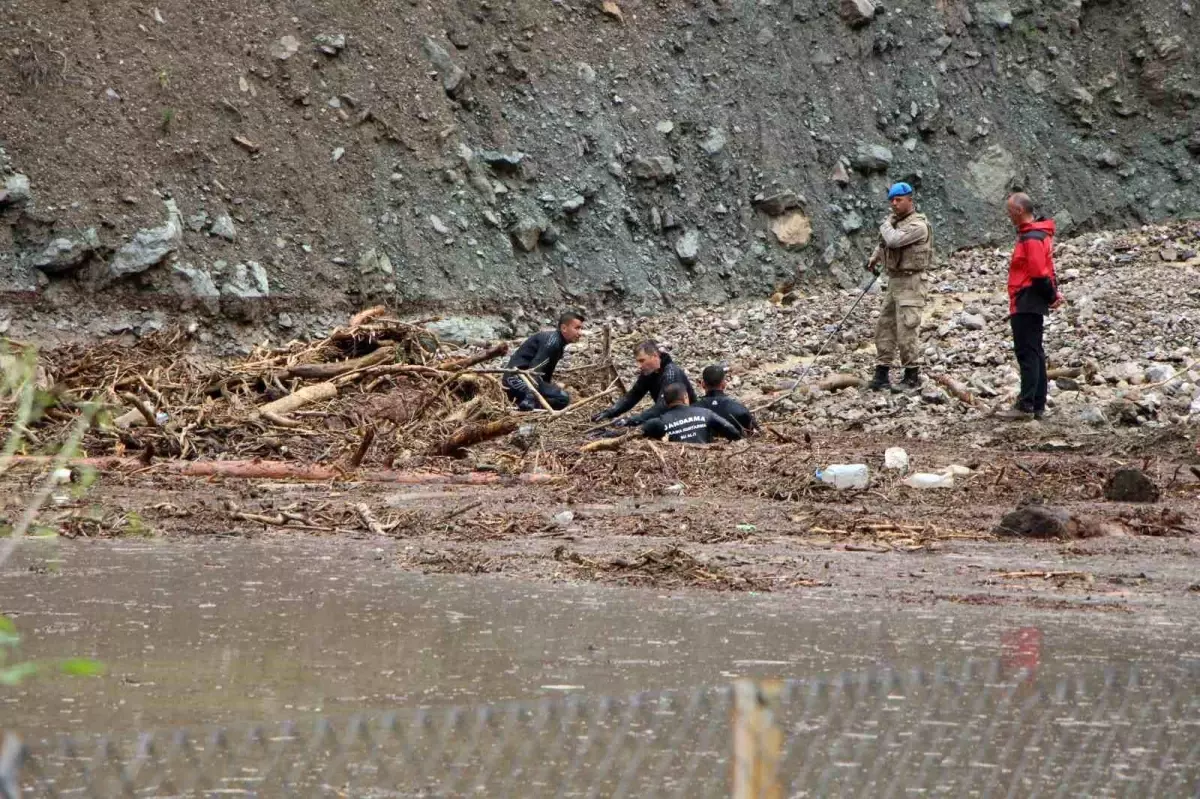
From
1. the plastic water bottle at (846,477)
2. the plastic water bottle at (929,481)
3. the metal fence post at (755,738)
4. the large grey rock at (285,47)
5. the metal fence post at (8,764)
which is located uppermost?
the large grey rock at (285,47)

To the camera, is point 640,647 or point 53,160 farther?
point 53,160

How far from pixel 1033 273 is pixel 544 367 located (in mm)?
4038

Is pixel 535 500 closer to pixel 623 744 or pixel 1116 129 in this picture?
pixel 623 744

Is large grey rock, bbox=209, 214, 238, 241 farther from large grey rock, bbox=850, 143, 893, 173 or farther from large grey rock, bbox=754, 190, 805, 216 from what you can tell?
large grey rock, bbox=850, 143, 893, 173

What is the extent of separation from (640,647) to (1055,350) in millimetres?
10570

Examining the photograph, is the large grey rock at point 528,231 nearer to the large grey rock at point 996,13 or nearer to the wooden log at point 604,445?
the large grey rock at point 996,13

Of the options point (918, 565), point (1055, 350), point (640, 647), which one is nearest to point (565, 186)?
point (1055, 350)

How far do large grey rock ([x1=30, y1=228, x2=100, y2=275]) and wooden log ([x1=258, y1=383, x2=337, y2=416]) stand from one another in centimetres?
564

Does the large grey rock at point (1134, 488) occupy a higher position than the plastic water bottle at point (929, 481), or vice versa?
the large grey rock at point (1134, 488)

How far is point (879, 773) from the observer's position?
4.21 metres

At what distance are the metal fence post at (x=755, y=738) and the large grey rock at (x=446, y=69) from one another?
19063 mm

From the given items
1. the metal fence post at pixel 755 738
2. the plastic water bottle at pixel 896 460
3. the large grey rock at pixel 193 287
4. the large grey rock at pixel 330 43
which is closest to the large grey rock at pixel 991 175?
the large grey rock at pixel 330 43

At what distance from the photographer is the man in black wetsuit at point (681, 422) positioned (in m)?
11.4

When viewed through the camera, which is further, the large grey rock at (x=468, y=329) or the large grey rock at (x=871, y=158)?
the large grey rock at (x=871, y=158)
